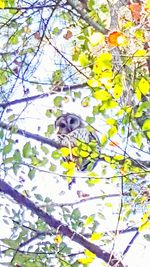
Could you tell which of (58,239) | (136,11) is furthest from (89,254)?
(136,11)

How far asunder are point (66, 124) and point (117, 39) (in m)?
0.97

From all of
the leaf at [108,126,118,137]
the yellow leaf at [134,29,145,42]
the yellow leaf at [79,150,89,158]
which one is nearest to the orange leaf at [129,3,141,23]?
the yellow leaf at [134,29,145,42]

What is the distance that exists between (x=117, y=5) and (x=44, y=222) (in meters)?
0.69

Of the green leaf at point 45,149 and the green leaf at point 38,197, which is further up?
the green leaf at point 45,149

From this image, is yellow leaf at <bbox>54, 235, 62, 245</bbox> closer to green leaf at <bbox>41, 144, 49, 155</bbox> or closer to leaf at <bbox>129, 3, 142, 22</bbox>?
green leaf at <bbox>41, 144, 49, 155</bbox>

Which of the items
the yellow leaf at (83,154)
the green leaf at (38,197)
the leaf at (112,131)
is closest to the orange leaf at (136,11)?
the leaf at (112,131)

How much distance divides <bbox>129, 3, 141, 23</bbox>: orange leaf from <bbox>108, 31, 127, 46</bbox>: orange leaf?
0.71ft

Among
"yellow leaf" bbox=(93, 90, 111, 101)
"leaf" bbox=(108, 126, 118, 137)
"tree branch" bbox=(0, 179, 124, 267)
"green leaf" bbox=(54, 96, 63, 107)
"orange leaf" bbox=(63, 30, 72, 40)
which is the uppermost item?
"orange leaf" bbox=(63, 30, 72, 40)

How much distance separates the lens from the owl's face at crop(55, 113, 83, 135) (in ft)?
6.95

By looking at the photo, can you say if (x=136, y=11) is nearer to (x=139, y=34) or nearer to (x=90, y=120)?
(x=139, y=34)

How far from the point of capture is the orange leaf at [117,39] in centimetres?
124

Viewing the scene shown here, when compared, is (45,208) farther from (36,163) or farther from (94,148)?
(94,148)

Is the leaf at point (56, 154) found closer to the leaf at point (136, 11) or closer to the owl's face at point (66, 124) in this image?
the owl's face at point (66, 124)

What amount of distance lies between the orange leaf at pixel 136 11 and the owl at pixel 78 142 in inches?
13.7
